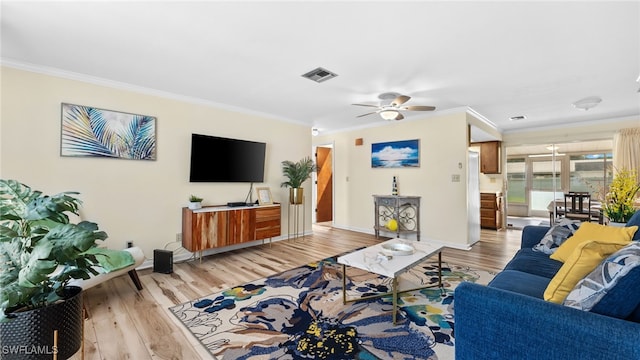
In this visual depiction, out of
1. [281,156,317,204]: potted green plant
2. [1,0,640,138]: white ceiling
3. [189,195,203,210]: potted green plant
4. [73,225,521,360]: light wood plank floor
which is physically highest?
[1,0,640,138]: white ceiling

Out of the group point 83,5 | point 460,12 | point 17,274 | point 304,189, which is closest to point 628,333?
point 460,12

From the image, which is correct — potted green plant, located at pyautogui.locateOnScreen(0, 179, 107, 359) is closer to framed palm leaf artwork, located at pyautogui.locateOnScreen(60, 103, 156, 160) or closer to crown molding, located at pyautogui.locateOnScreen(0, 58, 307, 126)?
framed palm leaf artwork, located at pyautogui.locateOnScreen(60, 103, 156, 160)

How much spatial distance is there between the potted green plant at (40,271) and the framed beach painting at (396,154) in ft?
15.5

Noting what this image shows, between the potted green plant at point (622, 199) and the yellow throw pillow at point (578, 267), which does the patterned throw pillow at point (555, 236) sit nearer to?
the potted green plant at point (622, 199)

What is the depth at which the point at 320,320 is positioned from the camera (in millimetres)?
2201

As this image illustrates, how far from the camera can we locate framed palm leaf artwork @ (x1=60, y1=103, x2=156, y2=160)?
298 centimetres

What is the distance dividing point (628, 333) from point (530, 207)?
Answer: 23.2ft

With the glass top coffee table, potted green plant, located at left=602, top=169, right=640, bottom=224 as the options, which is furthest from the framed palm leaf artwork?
potted green plant, located at left=602, top=169, right=640, bottom=224

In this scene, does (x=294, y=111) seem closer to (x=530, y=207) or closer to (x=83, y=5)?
(x=83, y=5)

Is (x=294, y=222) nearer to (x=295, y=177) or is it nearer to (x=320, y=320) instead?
(x=295, y=177)

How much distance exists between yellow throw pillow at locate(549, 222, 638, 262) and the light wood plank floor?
4.38 feet

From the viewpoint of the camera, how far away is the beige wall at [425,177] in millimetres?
4480

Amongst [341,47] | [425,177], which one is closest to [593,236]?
[341,47]

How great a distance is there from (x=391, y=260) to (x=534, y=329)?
128cm
